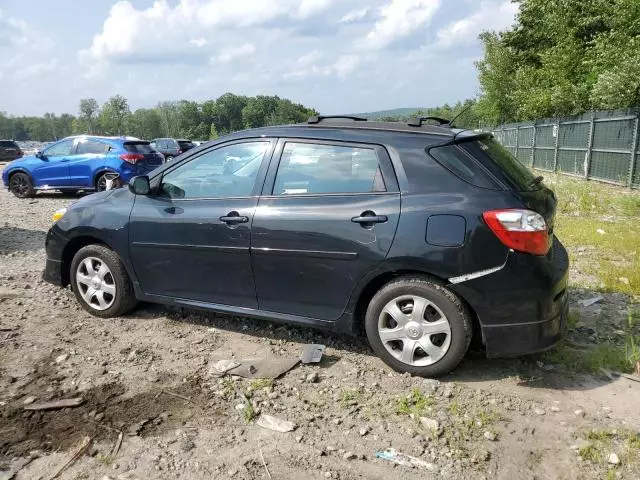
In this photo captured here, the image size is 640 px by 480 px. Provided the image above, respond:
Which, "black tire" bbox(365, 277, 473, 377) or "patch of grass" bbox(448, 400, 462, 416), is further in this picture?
"black tire" bbox(365, 277, 473, 377)

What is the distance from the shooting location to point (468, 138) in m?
4.07

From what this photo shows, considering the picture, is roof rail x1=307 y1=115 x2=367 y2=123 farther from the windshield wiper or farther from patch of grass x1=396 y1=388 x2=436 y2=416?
patch of grass x1=396 y1=388 x2=436 y2=416

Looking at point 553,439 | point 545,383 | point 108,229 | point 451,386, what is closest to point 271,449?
point 451,386

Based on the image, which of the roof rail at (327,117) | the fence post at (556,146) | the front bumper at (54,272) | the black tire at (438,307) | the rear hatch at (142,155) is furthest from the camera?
the fence post at (556,146)

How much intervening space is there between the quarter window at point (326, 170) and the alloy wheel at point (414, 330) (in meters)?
0.85

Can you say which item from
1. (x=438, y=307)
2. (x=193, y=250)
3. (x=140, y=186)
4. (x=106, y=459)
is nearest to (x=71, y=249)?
(x=140, y=186)

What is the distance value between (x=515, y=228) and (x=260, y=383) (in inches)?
79.1

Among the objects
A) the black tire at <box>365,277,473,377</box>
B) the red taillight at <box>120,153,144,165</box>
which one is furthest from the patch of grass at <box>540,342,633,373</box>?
the red taillight at <box>120,153,144,165</box>

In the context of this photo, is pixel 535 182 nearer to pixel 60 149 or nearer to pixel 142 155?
pixel 142 155

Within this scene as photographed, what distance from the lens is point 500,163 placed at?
4.02 m

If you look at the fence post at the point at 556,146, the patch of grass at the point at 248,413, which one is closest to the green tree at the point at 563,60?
the fence post at the point at 556,146

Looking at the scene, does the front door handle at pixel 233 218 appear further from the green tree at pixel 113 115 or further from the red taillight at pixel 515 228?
the green tree at pixel 113 115

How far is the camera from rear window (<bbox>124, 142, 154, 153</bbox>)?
564 inches

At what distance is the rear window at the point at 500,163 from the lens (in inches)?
153
